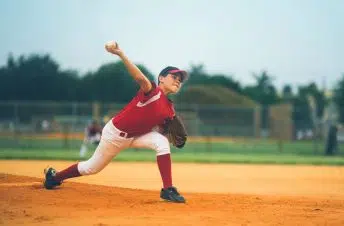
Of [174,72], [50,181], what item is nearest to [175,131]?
[174,72]

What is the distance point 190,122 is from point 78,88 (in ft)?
29.5

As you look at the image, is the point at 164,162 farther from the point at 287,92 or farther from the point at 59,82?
the point at 287,92

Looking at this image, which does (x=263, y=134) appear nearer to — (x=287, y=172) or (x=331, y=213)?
(x=287, y=172)

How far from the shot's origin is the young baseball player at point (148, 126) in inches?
250

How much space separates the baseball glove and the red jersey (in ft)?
0.62

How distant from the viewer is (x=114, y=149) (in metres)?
6.73

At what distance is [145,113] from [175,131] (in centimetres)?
61

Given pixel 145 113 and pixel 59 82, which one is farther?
pixel 59 82

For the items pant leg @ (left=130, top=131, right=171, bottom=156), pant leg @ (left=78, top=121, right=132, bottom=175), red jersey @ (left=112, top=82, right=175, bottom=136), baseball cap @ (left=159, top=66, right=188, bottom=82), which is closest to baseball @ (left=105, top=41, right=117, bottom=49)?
red jersey @ (left=112, top=82, right=175, bottom=136)

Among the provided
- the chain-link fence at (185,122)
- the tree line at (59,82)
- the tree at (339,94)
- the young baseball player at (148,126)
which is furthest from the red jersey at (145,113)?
the tree at (339,94)

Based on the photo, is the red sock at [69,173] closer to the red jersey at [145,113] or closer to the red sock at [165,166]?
the red jersey at [145,113]

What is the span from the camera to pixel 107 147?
6699mm

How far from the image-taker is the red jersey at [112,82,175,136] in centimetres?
635

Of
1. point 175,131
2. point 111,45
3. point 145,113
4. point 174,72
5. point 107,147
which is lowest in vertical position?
point 107,147
